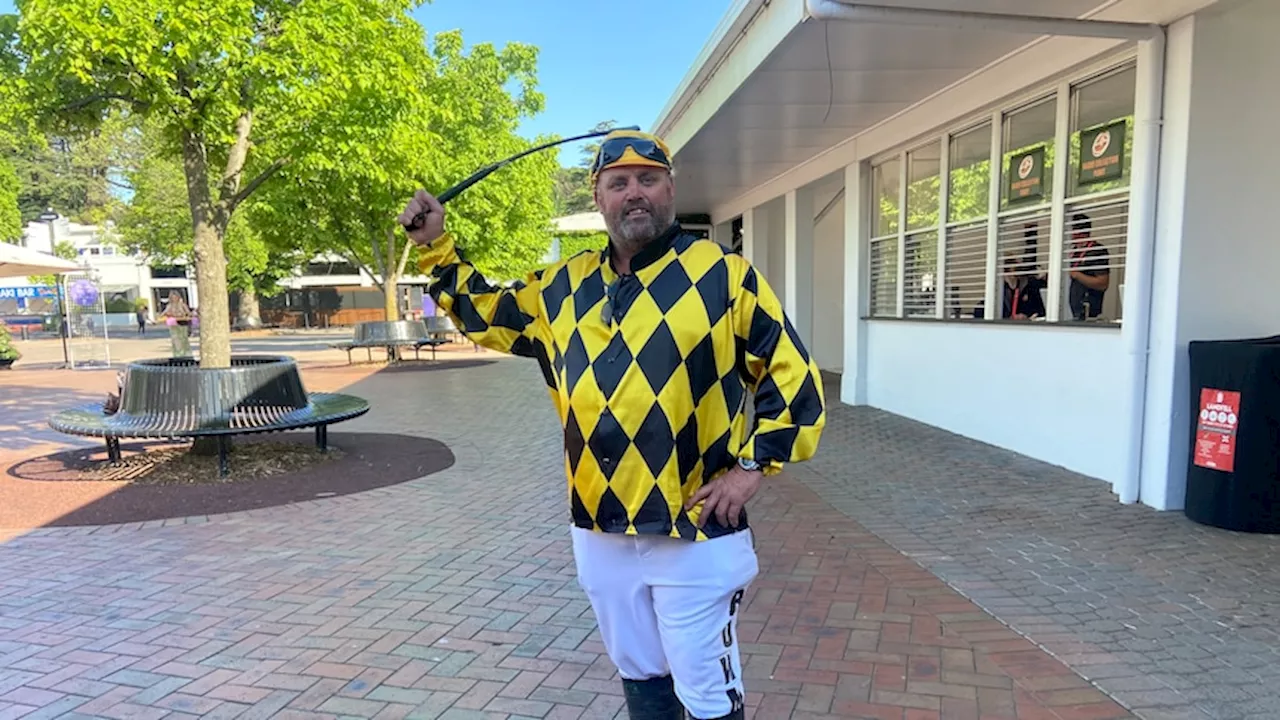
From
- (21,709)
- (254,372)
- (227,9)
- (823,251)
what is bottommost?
(21,709)

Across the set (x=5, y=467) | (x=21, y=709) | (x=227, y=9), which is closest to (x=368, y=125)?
(x=227, y=9)

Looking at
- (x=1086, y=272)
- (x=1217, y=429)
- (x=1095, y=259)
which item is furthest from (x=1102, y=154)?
(x=1217, y=429)

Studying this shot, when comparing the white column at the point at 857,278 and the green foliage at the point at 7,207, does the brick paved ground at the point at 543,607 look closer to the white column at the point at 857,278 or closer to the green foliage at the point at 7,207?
the white column at the point at 857,278

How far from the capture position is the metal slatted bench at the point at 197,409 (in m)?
6.04

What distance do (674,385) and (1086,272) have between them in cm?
533

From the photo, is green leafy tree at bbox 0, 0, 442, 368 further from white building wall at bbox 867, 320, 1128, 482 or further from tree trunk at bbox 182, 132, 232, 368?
white building wall at bbox 867, 320, 1128, 482

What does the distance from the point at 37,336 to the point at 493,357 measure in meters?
26.6

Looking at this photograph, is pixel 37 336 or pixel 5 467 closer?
pixel 5 467

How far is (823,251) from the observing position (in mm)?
13312

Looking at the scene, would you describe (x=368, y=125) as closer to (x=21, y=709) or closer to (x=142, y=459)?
(x=142, y=459)

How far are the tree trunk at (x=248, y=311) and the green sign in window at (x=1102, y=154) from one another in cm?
3924

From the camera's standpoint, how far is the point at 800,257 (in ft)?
38.8

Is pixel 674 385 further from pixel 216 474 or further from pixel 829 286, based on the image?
pixel 829 286

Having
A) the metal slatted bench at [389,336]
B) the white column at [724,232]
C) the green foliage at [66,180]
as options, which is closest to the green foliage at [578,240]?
the white column at [724,232]
